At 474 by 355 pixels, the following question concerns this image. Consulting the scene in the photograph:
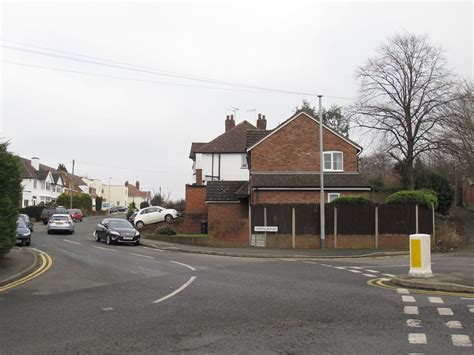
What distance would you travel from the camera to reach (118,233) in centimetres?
2803

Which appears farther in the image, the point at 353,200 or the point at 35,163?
the point at 35,163

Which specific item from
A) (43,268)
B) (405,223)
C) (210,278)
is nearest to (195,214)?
(405,223)

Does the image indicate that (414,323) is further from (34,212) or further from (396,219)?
(34,212)

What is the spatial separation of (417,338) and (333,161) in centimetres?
2729

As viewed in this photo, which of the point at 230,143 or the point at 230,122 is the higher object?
the point at 230,122

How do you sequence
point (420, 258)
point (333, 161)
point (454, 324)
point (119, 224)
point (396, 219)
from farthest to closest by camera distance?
point (333, 161) → point (119, 224) → point (396, 219) → point (420, 258) → point (454, 324)

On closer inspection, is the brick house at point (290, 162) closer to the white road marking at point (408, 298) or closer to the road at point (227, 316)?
the road at point (227, 316)

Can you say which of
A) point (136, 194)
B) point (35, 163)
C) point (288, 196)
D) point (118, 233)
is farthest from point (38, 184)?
point (136, 194)

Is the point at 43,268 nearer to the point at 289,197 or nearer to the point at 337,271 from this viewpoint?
the point at 337,271

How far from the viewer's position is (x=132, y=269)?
15852 mm

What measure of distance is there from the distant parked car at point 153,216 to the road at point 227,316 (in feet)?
83.4

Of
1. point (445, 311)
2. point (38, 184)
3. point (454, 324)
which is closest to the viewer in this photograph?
point (454, 324)

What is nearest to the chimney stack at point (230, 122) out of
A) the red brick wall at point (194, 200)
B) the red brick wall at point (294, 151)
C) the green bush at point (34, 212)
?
the red brick wall at point (194, 200)

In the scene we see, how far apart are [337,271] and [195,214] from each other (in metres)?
22.9
